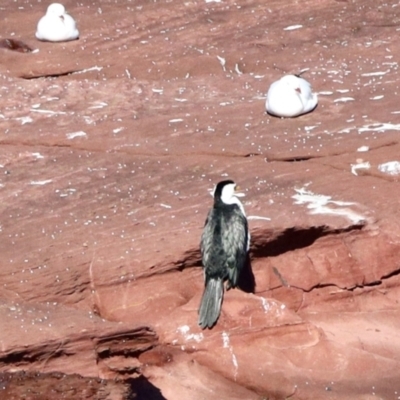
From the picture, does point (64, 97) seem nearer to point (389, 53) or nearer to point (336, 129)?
point (336, 129)

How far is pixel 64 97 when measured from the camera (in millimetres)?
9844

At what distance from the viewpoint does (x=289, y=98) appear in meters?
9.07

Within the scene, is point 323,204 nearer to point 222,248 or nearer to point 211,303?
point 222,248

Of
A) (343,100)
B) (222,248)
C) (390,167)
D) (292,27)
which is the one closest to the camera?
(222,248)

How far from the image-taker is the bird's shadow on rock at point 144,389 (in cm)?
670

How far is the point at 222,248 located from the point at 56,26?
432cm

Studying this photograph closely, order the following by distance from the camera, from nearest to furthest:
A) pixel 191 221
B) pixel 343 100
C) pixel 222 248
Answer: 1. pixel 222 248
2. pixel 191 221
3. pixel 343 100

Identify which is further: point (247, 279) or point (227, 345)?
point (247, 279)

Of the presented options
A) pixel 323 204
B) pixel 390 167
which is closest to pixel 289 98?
pixel 390 167

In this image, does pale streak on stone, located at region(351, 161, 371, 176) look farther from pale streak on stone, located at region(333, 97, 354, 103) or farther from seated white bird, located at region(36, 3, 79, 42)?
seated white bird, located at region(36, 3, 79, 42)

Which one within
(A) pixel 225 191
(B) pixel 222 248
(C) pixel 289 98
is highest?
(C) pixel 289 98

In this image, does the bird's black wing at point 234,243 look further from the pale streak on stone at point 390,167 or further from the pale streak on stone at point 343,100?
the pale streak on stone at point 343,100

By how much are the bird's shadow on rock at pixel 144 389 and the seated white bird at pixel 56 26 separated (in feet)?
15.9

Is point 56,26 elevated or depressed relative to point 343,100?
elevated
